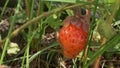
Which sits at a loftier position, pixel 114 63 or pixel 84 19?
pixel 84 19

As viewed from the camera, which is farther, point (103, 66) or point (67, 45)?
point (103, 66)

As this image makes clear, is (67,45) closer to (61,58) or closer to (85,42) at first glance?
(85,42)

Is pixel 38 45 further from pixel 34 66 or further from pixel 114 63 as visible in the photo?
pixel 114 63

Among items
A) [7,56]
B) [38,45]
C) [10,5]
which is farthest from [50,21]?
[10,5]

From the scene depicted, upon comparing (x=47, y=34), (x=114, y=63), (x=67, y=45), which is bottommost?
(x=114, y=63)

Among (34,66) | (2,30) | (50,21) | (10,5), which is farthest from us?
(10,5)

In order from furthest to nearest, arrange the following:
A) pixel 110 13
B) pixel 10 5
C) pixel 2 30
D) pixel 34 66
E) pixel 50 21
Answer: pixel 10 5, pixel 2 30, pixel 34 66, pixel 50 21, pixel 110 13
